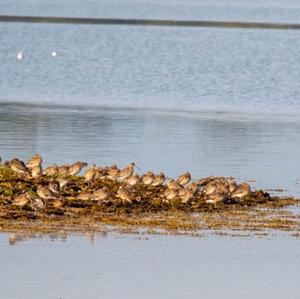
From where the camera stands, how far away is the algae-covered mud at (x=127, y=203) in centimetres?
1661

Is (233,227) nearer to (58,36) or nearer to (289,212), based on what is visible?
(289,212)

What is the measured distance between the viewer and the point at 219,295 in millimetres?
13289

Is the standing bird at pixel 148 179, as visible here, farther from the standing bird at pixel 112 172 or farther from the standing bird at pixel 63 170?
the standing bird at pixel 63 170

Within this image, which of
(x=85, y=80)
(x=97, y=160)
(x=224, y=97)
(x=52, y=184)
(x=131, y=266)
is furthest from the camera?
(x=85, y=80)

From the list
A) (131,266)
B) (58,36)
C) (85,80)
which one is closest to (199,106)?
(85,80)

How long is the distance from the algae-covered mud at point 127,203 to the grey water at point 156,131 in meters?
0.75

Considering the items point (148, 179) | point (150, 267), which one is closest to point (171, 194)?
point (148, 179)

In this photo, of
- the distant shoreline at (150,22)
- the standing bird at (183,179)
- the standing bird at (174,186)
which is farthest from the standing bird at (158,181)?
the distant shoreline at (150,22)

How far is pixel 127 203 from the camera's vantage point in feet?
58.3

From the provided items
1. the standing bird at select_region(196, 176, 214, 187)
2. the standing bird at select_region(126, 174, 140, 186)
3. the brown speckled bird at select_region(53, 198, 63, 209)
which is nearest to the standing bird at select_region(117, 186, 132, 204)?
the brown speckled bird at select_region(53, 198, 63, 209)

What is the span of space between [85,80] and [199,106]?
380 inches

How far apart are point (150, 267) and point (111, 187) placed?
15.4ft

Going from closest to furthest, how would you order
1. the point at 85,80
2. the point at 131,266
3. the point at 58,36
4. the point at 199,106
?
the point at 131,266 < the point at 199,106 < the point at 85,80 < the point at 58,36

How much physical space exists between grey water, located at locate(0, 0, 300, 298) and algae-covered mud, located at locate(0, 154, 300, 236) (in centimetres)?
75
